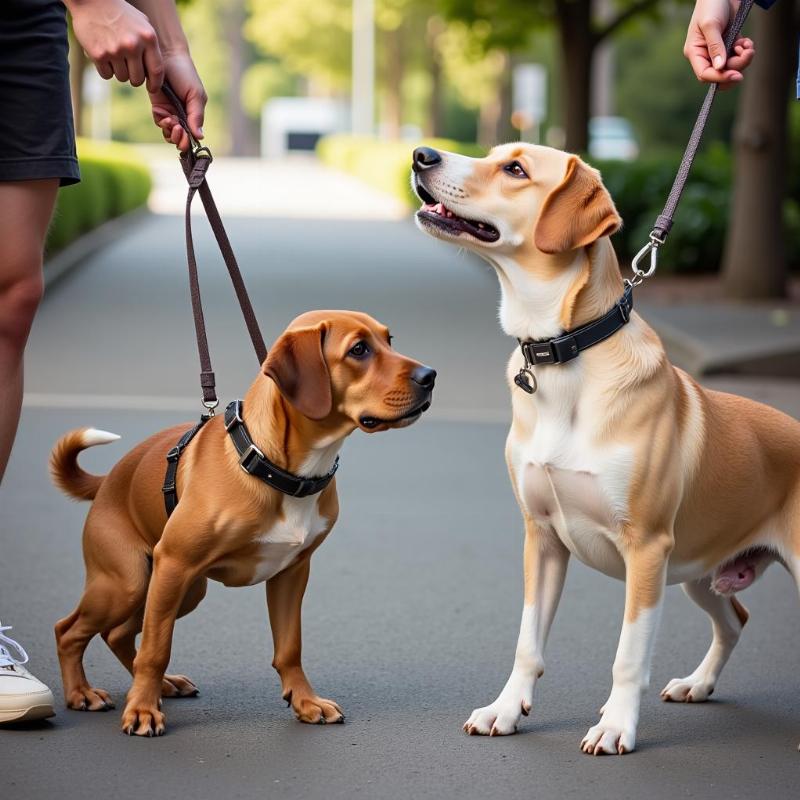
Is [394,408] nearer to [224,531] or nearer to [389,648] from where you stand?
[224,531]

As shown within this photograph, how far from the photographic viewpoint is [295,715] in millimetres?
4664

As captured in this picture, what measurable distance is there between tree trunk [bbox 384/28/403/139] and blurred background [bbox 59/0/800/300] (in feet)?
0.28

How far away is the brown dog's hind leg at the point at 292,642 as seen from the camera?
15.1 feet

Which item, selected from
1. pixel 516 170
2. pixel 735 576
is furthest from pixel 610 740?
pixel 516 170

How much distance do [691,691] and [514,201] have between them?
1.72 m

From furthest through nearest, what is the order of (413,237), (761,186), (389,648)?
(413,237)
(761,186)
(389,648)

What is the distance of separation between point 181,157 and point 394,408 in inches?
50.2

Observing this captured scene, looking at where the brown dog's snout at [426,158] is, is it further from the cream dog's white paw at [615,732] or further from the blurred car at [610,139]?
the blurred car at [610,139]

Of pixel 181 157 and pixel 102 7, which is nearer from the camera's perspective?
pixel 102 7

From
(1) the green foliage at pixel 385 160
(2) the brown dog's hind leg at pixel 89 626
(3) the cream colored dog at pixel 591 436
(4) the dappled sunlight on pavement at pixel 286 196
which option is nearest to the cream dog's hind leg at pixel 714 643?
(3) the cream colored dog at pixel 591 436

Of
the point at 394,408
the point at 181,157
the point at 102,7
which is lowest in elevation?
the point at 394,408

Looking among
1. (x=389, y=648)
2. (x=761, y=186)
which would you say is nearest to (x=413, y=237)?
(x=761, y=186)

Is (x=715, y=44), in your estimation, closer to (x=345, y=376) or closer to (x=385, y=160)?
(x=345, y=376)

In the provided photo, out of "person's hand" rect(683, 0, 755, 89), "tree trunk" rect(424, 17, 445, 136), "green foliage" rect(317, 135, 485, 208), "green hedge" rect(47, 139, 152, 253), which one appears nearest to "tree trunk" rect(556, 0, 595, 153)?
"green foliage" rect(317, 135, 485, 208)
